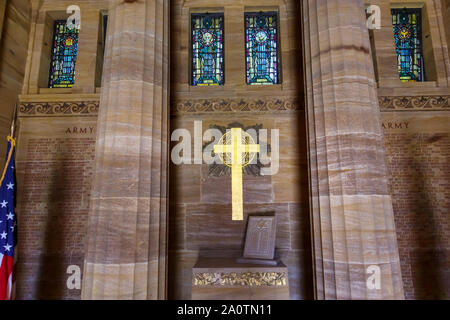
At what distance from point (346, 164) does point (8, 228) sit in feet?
17.0

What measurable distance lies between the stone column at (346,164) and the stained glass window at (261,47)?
7.37ft

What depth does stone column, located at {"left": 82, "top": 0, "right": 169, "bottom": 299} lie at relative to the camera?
3.37 m

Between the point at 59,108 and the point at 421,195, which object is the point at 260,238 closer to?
the point at 421,195

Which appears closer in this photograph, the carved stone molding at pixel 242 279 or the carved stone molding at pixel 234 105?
the carved stone molding at pixel 242 279

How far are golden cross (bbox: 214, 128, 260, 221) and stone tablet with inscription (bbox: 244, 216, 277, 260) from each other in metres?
0.37

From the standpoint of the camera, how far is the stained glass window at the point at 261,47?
6258 millimetres

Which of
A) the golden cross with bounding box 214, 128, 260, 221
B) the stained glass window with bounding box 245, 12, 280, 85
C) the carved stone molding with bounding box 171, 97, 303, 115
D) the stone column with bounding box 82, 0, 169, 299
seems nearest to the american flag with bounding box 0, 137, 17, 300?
the stone column with bounding box 82, 0, 169, 299

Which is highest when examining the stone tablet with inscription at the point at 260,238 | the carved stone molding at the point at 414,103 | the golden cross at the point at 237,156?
the carved stone molding at the point at 414,103

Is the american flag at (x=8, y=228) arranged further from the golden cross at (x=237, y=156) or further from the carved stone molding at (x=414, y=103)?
the carved stone molding at (x=414, y=103)

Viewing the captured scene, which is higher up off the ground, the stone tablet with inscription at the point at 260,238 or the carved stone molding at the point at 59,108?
the carved stone molding at the point at 59,108

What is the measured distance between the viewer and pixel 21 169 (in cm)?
580

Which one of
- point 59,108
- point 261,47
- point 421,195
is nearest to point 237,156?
point 261,47

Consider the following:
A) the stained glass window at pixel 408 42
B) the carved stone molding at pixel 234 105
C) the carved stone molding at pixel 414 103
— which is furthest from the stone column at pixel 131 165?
the stained glass window at pixel 408 42
